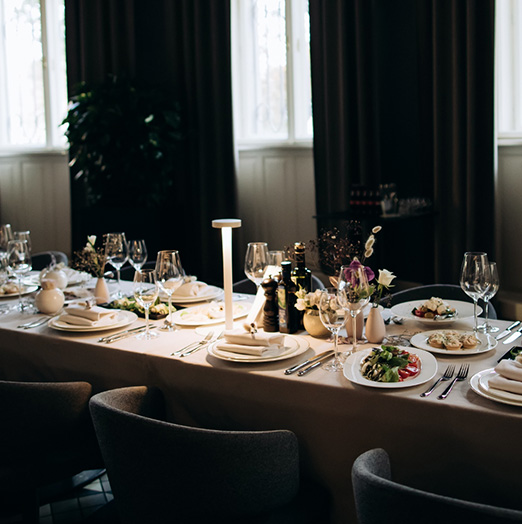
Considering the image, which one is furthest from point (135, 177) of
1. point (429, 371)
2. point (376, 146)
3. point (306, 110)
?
point (429, 371)

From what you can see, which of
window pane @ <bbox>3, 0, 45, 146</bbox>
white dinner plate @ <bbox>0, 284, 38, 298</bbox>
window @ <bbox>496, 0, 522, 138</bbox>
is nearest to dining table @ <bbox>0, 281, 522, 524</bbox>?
white dinner plate @ <bbox>0, 284, 38, 298</bbox>

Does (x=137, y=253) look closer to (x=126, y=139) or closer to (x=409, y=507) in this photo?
(x=409, y=507)

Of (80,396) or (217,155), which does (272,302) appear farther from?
(217,155)

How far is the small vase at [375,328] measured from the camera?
216cm

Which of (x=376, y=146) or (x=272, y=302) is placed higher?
(x=376, y=146)

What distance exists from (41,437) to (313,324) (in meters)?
0.91

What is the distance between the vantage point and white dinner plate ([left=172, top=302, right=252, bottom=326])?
2.47 meters

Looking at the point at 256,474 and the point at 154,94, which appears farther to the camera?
the point at 154,94

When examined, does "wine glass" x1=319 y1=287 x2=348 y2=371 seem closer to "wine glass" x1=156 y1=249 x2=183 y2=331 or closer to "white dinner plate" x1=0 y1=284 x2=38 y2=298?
"wine glass" x1=156 y1=249 x2=183 y2=331

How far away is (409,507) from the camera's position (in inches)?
50.2

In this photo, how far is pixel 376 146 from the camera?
4.88 metres

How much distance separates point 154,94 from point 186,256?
4.60 feet

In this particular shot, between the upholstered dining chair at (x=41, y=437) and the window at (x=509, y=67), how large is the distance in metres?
3.32

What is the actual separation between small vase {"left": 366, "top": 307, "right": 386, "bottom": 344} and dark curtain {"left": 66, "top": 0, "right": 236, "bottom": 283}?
3.59m
